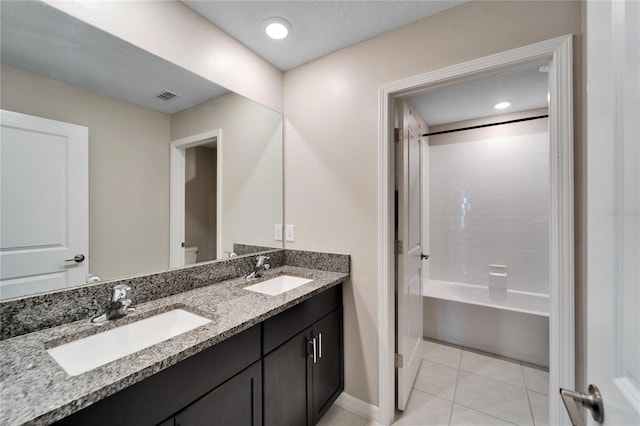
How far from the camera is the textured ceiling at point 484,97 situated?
2.07m

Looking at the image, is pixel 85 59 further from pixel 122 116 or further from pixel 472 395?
pixel 472 395

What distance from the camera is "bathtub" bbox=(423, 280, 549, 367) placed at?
7.30ft

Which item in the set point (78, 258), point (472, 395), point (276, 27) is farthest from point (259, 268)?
point (472, 395)

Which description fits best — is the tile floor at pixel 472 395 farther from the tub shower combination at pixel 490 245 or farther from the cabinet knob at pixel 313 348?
the cabinet knob at pixel 313 348

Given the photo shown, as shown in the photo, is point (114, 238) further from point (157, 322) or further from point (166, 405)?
point (166, 405)

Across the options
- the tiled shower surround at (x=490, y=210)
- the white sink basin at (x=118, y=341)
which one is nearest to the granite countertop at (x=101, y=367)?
the white sink basin at (x=118, y=341)

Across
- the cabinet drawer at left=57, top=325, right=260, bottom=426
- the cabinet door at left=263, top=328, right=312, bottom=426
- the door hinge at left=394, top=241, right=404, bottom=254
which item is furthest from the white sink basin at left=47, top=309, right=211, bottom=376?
the door hinge at left=394, top=241, right=404, bottom=254

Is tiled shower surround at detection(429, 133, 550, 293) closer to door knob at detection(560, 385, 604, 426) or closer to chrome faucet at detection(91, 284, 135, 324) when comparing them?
door knob at detection(560, 385, 604, 426)

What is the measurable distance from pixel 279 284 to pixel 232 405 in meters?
0.79

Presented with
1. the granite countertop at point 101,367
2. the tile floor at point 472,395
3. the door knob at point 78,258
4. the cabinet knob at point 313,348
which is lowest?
the tile floor at point 472,395

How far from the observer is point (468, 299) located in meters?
2.62

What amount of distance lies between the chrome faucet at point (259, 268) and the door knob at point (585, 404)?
147 cm

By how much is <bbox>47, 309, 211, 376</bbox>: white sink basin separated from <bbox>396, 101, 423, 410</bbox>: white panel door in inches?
48.7

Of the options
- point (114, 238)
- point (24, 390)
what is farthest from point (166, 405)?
point (114, 238)
